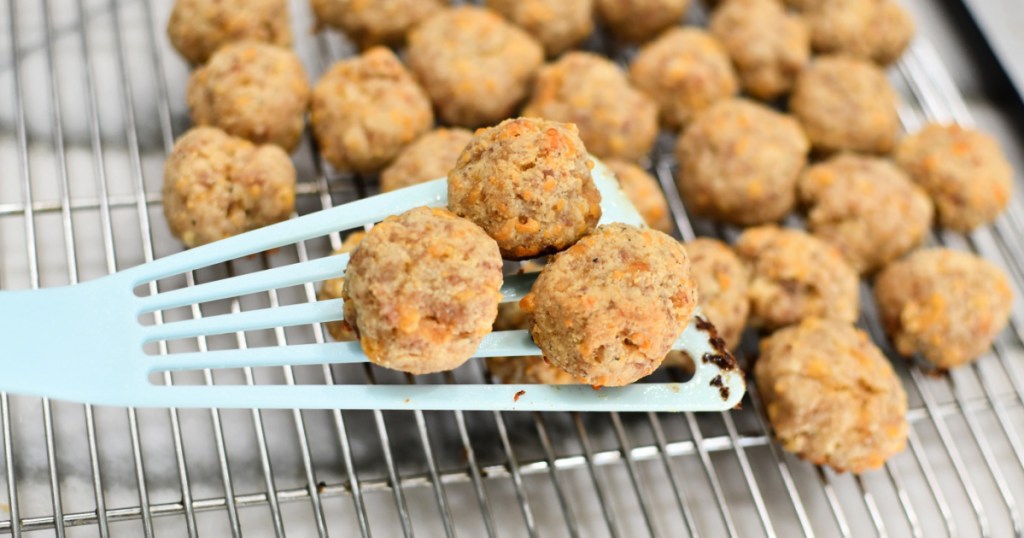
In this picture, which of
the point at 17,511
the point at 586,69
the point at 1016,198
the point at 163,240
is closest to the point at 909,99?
the point at 1016,198

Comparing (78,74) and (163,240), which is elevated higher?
(78,74)

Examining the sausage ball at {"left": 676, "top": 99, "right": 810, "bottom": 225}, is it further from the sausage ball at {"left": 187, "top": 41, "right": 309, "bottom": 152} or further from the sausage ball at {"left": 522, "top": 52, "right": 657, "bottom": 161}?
the sausage ball at {"left": 187, "top": 41, "right": 309, "bottom": 152}

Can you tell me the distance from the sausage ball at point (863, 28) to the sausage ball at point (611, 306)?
1.45 m

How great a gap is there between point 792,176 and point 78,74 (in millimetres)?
2066

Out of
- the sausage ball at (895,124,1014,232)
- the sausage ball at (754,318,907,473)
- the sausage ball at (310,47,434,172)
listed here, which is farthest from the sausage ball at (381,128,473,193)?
the sausage ball at (895,124,1014,232)

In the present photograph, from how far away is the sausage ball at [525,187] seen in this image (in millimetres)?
1572

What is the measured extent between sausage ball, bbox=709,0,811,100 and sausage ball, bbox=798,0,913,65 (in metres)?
0.11

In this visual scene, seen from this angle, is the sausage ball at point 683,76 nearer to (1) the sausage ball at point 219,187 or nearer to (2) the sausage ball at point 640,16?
(2) the sausage ball at point 640,16

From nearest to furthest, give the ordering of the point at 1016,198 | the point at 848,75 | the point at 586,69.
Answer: the point at 586,69, the point at 848,75, the point at 1016,198

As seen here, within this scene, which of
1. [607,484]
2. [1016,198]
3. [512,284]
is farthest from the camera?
[1016,198]

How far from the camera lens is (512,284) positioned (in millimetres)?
1670

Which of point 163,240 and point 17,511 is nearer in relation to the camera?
point 17,511

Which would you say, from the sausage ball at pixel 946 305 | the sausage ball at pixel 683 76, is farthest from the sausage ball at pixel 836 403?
the sausage ball at pixel 683 76

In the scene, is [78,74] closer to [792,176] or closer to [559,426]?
[559,426]
